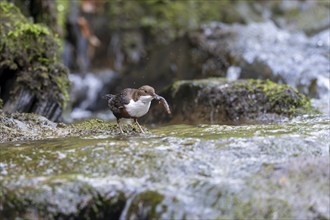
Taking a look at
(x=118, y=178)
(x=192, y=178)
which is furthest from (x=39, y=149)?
(x=192, y=178)

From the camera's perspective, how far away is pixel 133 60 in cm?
1083

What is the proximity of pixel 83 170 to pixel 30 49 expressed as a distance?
10.7 ft

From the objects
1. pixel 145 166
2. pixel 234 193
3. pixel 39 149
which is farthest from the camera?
pixel 39 149

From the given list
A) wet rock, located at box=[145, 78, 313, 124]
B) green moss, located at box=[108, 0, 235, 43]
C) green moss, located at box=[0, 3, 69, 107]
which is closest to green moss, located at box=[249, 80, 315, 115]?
wet rock, located at box=[145, 78, 313, 124]

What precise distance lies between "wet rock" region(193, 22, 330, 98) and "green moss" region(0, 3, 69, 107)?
3641 mm

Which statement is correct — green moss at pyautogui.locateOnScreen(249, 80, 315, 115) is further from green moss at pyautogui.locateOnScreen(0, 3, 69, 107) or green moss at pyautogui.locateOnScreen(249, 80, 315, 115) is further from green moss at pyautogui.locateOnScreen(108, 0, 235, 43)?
green moss at pyautogui.locateOnScreen(108, 0, 235, 43)

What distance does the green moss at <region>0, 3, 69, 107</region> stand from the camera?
6.41m

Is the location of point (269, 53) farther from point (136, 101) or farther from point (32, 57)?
point (136, 101)

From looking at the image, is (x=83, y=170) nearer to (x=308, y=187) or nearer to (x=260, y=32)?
(x=308, y=187)

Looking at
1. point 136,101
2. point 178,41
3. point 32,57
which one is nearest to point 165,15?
point 178,41

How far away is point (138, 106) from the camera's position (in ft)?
15.8

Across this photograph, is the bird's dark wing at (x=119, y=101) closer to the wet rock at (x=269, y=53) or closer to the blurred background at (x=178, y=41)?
the blurred background at (x=178, y=41)

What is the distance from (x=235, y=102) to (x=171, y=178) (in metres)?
3.44

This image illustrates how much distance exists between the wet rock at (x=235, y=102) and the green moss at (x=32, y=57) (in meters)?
1.60
